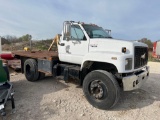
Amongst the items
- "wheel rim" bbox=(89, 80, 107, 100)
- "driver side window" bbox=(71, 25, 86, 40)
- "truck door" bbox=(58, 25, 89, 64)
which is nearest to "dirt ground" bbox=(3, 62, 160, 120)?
"wheel rim" bbox=(89, 80, 107, 100)

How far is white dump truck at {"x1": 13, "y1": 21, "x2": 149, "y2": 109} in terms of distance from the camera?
4.49 metres

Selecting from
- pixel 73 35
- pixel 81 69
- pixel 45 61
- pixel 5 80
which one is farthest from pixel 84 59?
pixel 5 80

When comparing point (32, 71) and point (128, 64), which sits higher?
point (128, 64)

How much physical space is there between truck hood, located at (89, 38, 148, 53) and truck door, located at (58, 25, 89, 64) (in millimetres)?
281

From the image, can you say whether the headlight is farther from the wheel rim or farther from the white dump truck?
the wheel rim

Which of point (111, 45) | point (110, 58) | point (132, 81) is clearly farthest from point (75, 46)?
point (132, 81)

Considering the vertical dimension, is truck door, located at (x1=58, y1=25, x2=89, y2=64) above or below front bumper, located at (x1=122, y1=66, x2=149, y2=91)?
above

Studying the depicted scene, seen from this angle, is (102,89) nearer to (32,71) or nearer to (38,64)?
(38,64)

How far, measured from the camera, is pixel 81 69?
5.38 meters

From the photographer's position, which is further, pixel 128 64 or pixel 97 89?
pixel 97 89

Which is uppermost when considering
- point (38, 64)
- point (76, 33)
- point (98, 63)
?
point (76, 33)

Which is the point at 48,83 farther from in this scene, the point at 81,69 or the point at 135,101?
the point at 135,101

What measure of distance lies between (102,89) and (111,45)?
1253mm

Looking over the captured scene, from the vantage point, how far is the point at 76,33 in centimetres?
566
